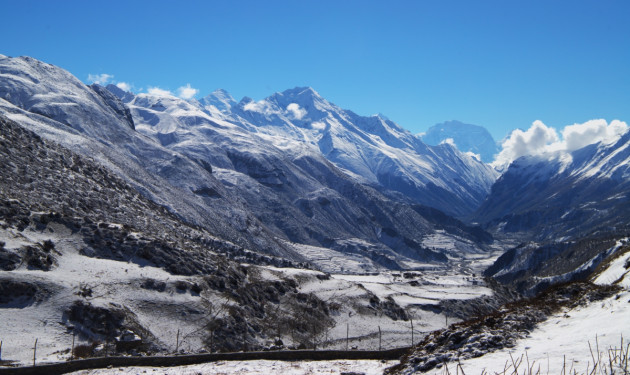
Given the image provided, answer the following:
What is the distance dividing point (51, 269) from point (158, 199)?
104 meters

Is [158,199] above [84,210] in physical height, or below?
above

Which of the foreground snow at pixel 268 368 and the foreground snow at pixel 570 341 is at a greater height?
the foreground snow at pixel 570 341

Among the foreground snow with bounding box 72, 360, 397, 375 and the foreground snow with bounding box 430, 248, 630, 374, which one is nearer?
the foreground snow with bounding box 430, 248, 630, 374

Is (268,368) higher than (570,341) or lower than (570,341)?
lower

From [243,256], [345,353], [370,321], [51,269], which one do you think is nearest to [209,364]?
[345,353]

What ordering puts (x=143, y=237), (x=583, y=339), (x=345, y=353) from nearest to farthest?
(x=583, y=339) < (x=345, y=353) < (x=143, y=237)

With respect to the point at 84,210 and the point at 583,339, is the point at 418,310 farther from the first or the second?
the point at 583,339

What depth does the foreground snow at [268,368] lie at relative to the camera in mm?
30094

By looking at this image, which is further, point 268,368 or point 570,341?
point 268,368

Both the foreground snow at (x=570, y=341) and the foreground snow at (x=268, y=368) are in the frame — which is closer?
the foreground snow at (x=570, y=341)

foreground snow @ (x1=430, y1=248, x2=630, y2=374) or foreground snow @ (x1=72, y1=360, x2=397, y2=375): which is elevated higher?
foreground snow @ (x1=430, y1=248, x2=630, y2=374)

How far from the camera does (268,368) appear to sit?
31.4 meters

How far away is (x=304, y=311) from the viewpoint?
270ft

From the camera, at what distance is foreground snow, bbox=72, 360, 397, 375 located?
30094 millimetres
